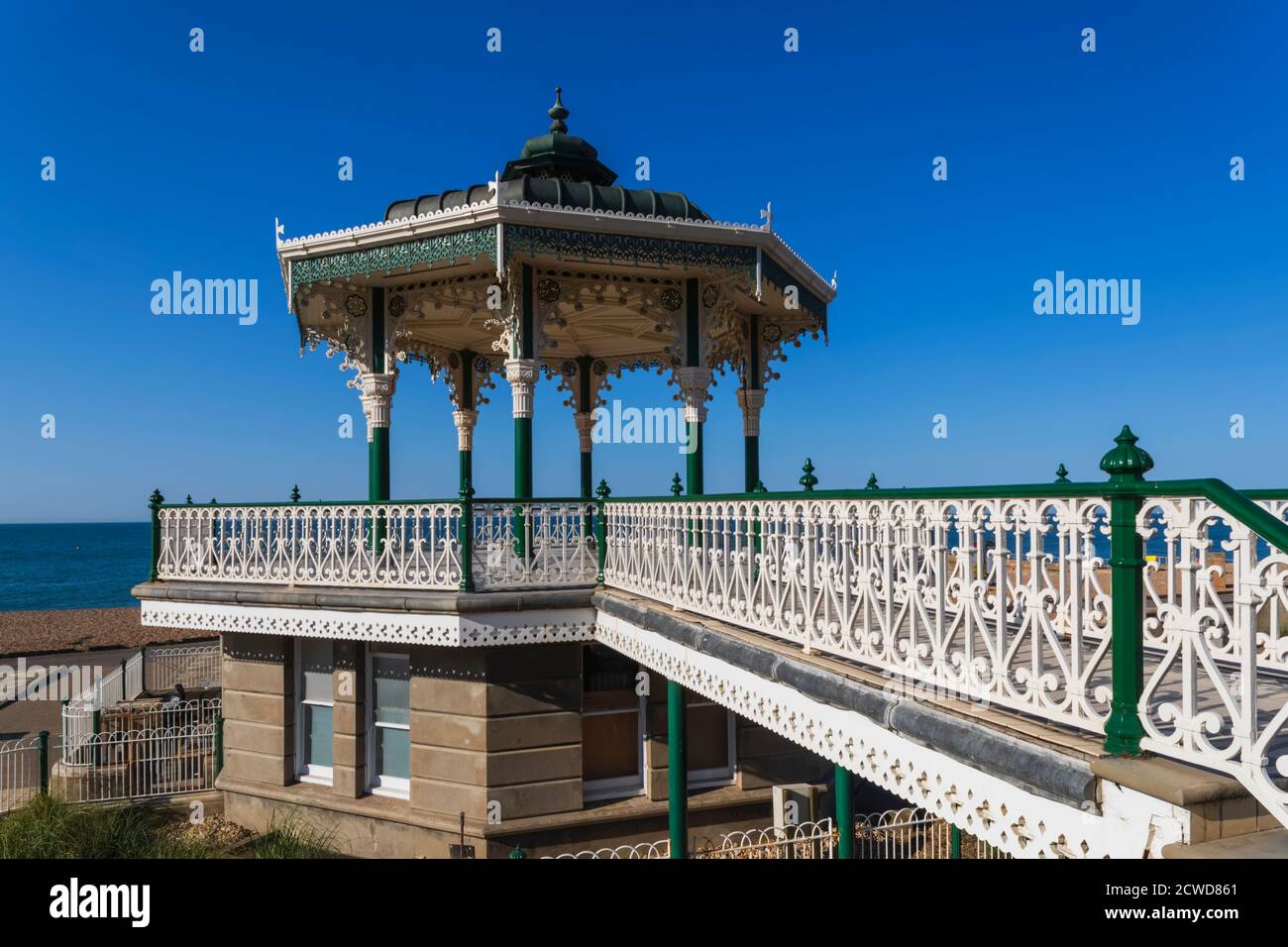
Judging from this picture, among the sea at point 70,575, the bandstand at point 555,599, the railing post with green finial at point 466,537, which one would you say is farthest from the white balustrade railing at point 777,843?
the sea at point 70,575

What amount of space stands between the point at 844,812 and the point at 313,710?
7664 mm

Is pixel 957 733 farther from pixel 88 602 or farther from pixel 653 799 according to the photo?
pixel 88 602

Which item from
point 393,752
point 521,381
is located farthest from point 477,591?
point 393,752

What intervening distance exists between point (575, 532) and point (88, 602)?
7170 cm

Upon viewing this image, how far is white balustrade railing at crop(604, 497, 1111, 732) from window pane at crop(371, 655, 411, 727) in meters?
5.56

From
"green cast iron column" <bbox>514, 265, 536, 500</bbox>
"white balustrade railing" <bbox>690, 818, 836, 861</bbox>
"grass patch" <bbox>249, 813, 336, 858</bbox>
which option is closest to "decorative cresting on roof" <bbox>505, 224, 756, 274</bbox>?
"green cast iron column" <bbox>514, 265, 536, 500</bbox>

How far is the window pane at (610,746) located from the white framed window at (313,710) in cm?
386

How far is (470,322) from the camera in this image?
43.8 ft

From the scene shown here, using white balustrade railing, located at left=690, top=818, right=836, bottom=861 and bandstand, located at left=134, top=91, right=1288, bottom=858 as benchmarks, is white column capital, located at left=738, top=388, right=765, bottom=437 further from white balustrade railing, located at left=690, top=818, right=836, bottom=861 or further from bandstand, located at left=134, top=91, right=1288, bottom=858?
white balustrade railing, located at left=690, top=818, right=836, bottom=861

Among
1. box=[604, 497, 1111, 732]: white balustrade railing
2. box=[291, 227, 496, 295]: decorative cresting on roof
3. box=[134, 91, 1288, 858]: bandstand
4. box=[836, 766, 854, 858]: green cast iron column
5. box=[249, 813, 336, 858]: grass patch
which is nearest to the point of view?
box=[604, 497, 1111, 732]: white balustrade railing

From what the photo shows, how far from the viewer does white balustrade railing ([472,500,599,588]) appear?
29.9ft
